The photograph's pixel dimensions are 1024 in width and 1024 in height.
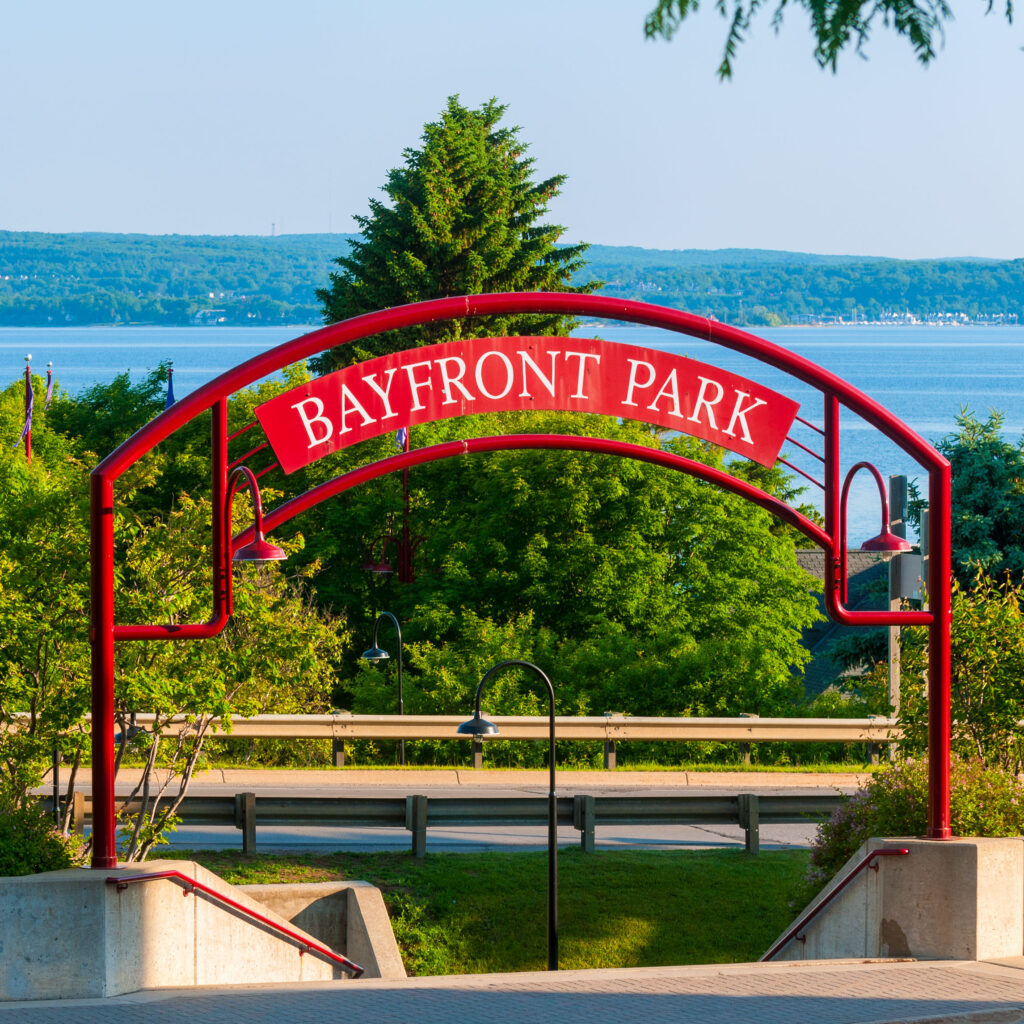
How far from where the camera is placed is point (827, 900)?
1314 centimetres

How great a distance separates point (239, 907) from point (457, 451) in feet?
15.6

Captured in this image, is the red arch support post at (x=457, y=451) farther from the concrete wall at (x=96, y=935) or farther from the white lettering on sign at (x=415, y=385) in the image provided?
the concrete wall at (x=96, y=935)

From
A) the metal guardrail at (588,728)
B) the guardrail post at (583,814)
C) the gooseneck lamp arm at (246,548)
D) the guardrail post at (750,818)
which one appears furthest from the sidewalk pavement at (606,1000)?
the metal guardrail at (588,728)

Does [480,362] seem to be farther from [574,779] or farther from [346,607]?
[346,607]

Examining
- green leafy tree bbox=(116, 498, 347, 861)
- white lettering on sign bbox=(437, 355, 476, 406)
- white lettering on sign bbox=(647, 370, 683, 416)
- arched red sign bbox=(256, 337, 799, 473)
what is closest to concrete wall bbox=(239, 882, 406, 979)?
green leafy tree bbox=(116, 498, 347, 861)

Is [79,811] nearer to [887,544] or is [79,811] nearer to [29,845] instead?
[29,845]

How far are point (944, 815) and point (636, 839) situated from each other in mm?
7966

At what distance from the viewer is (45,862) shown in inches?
455

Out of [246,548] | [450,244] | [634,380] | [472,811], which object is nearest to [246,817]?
[472,811]

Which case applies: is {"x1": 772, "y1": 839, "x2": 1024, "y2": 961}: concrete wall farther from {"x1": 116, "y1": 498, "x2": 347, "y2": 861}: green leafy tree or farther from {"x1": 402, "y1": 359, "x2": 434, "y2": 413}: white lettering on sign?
{"x1": 116, "y1": 498, "x2": 347, "y2": 861}: green leafy tree

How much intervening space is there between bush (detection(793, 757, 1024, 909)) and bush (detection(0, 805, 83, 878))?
699cm

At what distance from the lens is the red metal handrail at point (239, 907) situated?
10.8 m

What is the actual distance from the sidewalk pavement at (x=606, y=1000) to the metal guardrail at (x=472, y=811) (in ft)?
23.2

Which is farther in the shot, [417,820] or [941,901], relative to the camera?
[417,820]
